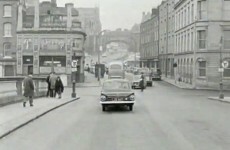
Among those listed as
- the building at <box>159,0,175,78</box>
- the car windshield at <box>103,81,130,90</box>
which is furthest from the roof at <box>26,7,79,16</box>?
the car windshield at <box>103,81,130,90</box>

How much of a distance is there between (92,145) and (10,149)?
218 centimetres

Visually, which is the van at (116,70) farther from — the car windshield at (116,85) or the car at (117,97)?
the car at (117,97)

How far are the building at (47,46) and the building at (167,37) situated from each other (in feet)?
69.2

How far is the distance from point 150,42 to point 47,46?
153 feet

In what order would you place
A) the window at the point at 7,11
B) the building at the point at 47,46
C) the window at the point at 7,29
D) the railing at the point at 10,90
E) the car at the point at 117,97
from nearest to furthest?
the car at the point at 117,97 → the railing at the point at 10,90 → the building at the point at 47,46 → the window at the point at 7,29 → the window at the point at 7,11

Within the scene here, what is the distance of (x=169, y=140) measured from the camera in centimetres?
1288

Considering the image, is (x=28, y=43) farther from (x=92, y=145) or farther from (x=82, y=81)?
(x=92, y=145)

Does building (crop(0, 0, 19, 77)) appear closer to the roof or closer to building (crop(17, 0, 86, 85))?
building (crop(17, 0, 86, 85))

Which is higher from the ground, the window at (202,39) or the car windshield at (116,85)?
the window at (202,39)

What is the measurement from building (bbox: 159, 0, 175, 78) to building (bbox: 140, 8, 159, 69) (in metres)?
5.50

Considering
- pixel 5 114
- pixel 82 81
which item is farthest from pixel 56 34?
pixel 5 114

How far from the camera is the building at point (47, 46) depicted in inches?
2849

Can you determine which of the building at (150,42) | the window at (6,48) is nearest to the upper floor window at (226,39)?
the window at (6,48)

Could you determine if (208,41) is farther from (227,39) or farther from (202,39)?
(227,39)
